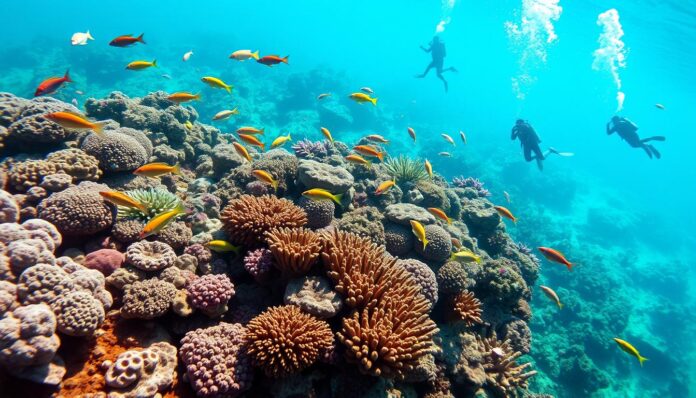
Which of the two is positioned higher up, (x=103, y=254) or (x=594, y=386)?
(x=103, y=254)

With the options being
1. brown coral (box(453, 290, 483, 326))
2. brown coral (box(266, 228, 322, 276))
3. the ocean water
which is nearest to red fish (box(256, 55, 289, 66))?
brown coral (box(266, 228, 322, 276))

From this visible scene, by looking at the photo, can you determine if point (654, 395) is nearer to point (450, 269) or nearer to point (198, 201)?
point (450, 269)

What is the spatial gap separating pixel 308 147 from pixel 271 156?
2.21 m

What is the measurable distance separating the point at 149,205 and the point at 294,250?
8.10 feet

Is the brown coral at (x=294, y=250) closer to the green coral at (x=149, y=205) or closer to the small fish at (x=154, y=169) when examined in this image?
the small fish at (x=154, y=169)

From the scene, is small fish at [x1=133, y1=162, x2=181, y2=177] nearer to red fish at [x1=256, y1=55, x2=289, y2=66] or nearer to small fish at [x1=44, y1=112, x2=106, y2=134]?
small fish at [x1=44, y1=112, x2=106, y2=134]

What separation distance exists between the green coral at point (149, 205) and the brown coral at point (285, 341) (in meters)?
2.55

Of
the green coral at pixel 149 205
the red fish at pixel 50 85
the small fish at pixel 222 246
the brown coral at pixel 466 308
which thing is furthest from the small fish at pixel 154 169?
the brown coral at pixel 466 308

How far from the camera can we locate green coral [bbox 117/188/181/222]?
4.75 m

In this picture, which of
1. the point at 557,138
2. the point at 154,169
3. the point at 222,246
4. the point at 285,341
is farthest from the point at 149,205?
the point at 557,138

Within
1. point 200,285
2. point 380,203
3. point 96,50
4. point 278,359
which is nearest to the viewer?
point 278,359

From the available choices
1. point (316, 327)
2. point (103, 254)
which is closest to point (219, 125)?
point (103, 254)

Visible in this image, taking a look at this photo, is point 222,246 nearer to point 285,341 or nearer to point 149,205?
point 149,205

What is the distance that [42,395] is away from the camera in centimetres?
278
